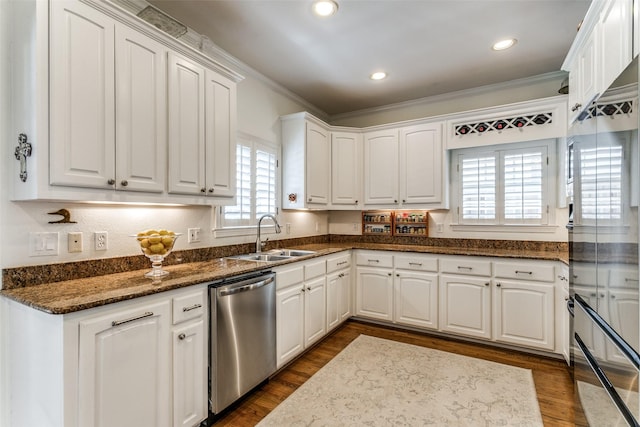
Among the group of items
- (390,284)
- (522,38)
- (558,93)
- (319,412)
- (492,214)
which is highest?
(522,38)

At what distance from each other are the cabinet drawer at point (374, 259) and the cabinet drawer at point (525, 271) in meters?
1.05

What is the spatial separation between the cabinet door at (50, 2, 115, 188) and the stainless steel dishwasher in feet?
3.16

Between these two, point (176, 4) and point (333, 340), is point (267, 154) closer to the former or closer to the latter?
point (176, 4)

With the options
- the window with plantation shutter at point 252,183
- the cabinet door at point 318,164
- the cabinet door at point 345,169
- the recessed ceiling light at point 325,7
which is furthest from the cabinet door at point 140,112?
the cabinet door at point 345,169

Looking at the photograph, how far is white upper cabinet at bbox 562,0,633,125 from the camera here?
4.96ft

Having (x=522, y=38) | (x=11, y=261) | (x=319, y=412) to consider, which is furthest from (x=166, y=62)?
(x=522, y=38)

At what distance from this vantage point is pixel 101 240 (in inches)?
78.5

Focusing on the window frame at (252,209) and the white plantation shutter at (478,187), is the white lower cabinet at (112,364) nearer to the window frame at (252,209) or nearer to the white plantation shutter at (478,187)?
the window frame at (252,209)

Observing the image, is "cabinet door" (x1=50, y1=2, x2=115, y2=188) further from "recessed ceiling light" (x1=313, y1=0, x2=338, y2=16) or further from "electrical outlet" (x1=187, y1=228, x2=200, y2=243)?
"recessed ceiling light" (x1=313, y1=0, x2=338, y2=16)

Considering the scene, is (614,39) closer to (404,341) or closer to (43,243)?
(404,341)

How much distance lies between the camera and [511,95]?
3.58 meters

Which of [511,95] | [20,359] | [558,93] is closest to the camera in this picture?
[20,359]

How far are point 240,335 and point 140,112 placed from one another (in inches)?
60.9

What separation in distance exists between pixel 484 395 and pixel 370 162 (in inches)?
107
